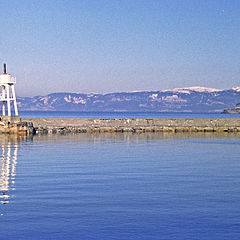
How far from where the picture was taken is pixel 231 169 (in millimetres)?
24328

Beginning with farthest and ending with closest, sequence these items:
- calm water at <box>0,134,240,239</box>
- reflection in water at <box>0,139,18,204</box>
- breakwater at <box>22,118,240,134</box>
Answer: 1. breakwater at <box>22,118,240,134</box>
2. reflection in water at <box>0,139,18,204</box>
3. calm water at <box>0,134,240,239</box>

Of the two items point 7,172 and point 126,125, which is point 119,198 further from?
point 126,125

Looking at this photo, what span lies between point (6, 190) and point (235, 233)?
920cm

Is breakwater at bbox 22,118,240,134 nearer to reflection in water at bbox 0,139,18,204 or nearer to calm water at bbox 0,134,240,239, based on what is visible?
reflection in water at bbox 0,139,18,204

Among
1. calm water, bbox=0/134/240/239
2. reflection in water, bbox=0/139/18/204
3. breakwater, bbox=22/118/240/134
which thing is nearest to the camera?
calm water, bbox=0/134/240/239

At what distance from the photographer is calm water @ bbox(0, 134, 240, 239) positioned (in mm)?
12594

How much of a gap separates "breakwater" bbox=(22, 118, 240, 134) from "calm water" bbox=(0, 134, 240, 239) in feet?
113

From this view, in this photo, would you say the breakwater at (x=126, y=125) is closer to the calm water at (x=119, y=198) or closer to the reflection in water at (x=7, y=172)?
the reflection in water at (x=7, y=172)

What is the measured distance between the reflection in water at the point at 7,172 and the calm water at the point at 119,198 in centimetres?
4

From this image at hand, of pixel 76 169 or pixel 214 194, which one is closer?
pixel 214 194

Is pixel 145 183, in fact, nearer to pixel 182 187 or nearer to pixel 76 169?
pixel 182 187

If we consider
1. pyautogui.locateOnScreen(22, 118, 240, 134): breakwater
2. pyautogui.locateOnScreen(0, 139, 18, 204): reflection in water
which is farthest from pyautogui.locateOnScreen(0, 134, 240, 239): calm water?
pyautogui.locateOnScreen(22, 118, 240, 134): breakwater

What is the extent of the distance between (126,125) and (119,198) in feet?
163

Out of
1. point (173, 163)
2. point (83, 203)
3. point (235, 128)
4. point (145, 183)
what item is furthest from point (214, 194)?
point (235, 128)
